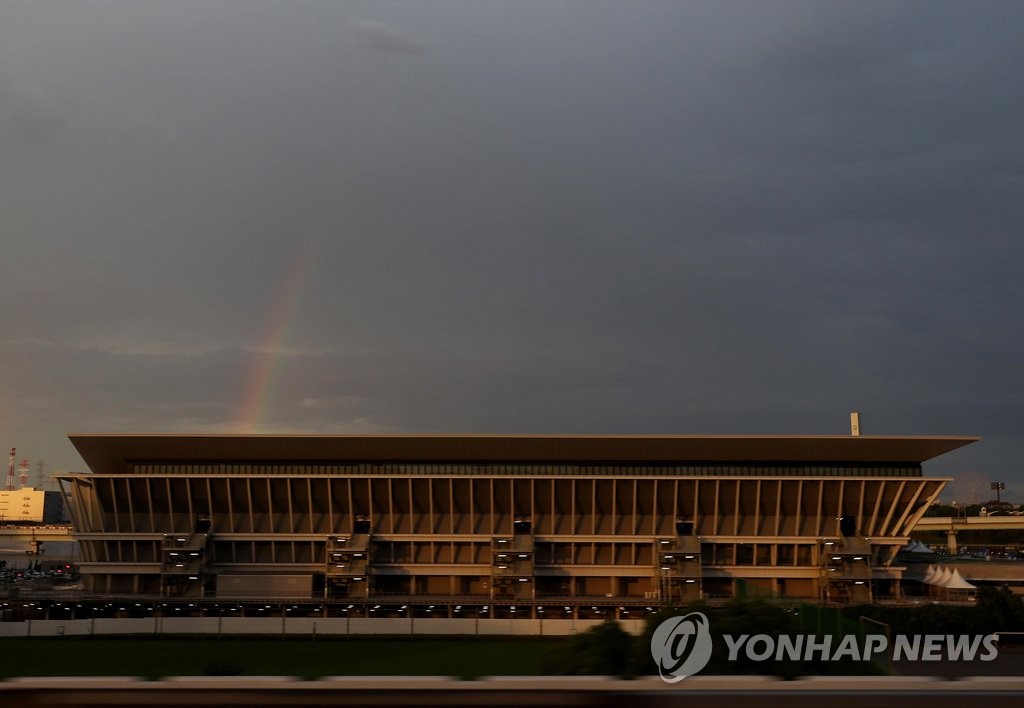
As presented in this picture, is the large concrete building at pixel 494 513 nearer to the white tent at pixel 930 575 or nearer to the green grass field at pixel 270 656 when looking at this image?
the white tent at pixel 930 575

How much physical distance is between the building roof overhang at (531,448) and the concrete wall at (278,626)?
22.8 metres

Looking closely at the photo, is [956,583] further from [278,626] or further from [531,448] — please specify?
[278,626]

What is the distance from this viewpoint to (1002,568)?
85.5 m

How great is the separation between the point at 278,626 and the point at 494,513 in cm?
2705

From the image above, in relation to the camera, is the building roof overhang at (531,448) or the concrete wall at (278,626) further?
the building roof overhang at (531,448)

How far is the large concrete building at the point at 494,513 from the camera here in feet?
271

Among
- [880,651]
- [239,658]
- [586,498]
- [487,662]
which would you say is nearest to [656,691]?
[880,651]

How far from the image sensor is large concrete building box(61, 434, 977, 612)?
3258 inches

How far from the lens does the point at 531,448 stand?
3356 inches

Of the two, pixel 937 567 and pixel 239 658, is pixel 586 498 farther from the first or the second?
pixel 239 658

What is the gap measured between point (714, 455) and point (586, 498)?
12613 millimetres
